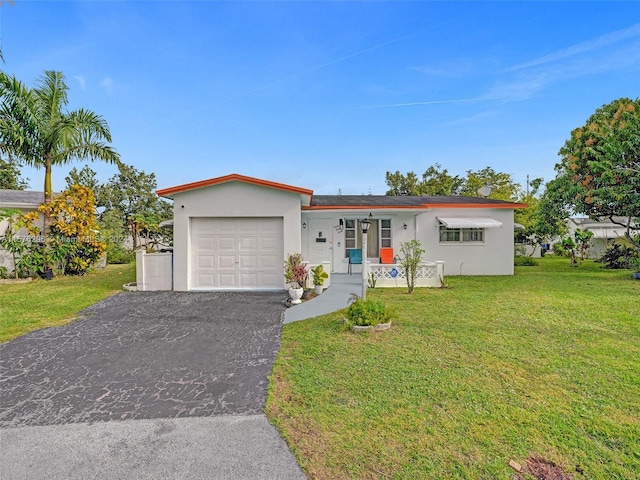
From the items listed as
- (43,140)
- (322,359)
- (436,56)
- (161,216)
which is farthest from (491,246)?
(161,216)

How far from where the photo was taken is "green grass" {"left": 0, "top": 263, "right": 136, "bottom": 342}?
7.23m

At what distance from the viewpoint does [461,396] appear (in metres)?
3.77

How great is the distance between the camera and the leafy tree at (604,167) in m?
13.6

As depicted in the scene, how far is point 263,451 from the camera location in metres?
2.85

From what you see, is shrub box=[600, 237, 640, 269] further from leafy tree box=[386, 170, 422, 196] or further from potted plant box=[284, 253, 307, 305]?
potted plant box=[284, 253, 307, 305]

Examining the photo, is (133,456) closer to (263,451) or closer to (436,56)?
(263,451)

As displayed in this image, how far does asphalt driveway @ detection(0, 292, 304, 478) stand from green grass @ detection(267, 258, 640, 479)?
0.43 meters

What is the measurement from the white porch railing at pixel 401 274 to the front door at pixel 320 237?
9.14ft

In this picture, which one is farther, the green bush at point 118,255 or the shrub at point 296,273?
the green bush at point 118,255

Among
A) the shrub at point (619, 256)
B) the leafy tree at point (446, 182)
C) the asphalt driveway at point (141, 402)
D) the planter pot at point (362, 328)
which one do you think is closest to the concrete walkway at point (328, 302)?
the asphalt driveway at point (141, 402)

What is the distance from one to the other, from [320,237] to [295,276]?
15.3ft

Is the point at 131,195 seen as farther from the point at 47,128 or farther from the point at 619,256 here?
the point at 619,256

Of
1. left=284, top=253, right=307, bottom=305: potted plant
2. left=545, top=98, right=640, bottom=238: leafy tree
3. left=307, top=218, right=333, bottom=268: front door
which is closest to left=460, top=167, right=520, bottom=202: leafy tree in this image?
left=545, top=98, right=640, bottom=238: leafy tree

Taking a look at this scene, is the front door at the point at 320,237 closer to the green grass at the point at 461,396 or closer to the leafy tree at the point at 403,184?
the green grass at the point at 461,396
